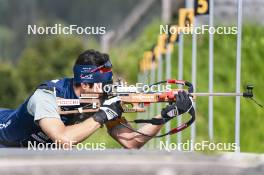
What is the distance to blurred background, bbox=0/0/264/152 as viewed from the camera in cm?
1547

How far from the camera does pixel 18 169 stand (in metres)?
5.00

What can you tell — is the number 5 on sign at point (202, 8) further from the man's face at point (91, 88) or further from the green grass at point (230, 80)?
the man's face at point (91, 88)

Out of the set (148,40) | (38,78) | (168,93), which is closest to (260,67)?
(148,40)

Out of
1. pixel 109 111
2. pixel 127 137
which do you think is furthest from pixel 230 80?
pixel 109 111

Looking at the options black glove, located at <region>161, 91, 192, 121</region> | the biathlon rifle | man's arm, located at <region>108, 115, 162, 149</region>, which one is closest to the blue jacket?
the biathlon rifle

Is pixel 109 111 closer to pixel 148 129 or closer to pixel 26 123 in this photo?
pixel 148 129

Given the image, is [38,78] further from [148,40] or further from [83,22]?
[83,22]

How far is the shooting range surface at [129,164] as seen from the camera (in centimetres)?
497

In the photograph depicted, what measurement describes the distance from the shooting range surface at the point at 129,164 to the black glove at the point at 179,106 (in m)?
1.80

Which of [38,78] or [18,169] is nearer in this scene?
[18,169]

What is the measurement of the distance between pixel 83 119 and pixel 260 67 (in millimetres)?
9097

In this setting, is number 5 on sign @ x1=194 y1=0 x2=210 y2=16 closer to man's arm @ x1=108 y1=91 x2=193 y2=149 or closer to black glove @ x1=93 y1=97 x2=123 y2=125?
man's arm @ x1=108 y1=91 x2=193 y2=149

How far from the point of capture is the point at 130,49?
2661 cm

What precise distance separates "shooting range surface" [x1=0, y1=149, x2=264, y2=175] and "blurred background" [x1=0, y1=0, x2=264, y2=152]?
5739 millimetres
